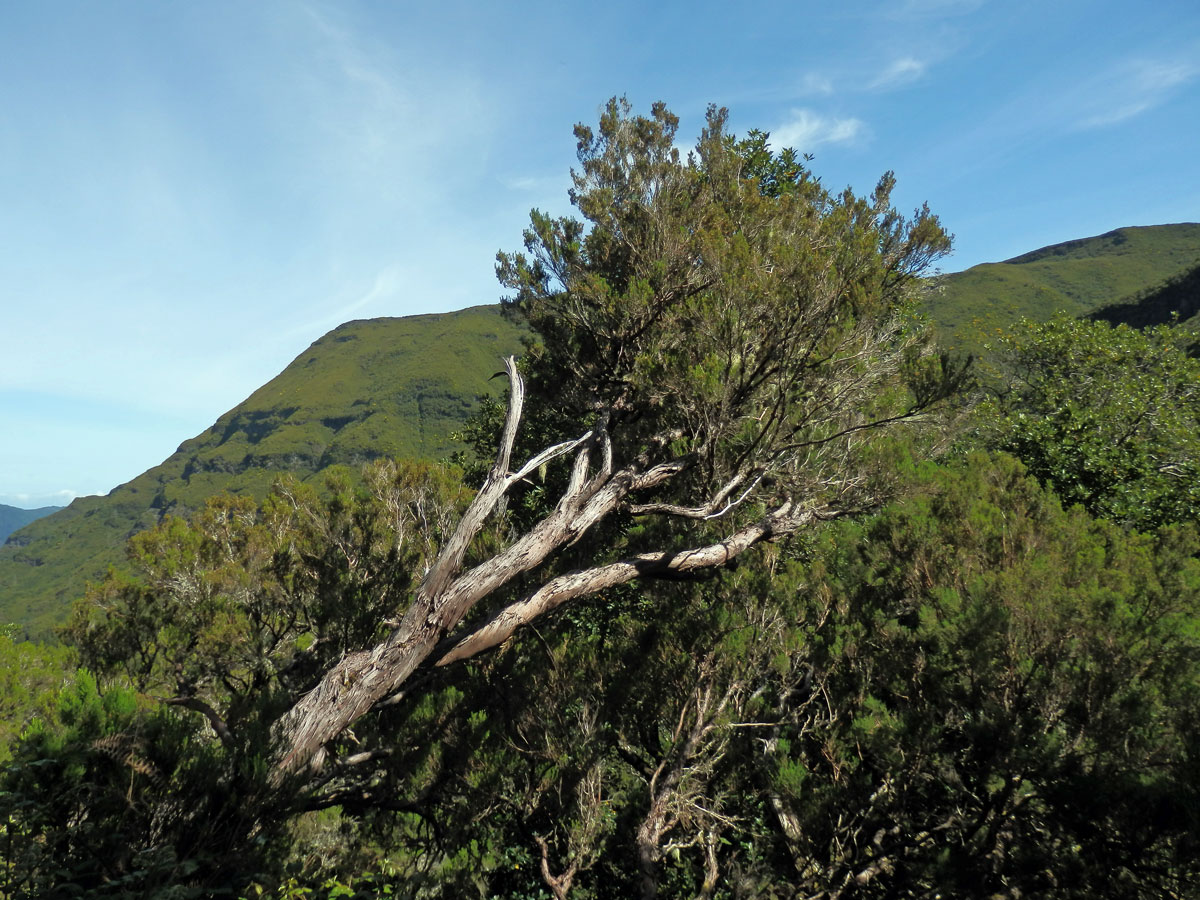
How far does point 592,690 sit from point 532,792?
94 centimetres

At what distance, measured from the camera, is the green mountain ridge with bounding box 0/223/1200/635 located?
3524 inches

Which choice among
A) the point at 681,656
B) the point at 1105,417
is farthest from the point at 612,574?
the point at 1105,417

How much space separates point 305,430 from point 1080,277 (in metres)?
154

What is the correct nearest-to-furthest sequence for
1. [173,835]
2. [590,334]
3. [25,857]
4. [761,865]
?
[25,857] → [173,835] → [761,865] → [590,334]

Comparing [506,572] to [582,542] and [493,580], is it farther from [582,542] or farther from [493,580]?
[582,542]

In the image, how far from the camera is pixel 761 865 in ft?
19.6

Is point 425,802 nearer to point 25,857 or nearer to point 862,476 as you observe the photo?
point 25,857

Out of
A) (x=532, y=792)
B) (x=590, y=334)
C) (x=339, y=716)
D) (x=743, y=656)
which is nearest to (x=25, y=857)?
(x=339, y=716)

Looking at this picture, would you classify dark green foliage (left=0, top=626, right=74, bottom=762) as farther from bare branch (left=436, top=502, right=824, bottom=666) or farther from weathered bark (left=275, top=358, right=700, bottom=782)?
bare branch (left=436, top=502, right=824, bottom=666)

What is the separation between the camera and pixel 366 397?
481 feet

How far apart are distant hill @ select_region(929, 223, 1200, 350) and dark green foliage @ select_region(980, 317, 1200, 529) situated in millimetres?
68458

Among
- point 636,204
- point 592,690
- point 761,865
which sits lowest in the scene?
point 761,865

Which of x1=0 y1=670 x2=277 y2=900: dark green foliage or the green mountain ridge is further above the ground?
the green mountain ridge

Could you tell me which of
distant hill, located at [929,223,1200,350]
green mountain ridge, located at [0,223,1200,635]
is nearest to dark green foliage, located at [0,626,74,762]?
green mountain ridge, located at [0,223,1200,635]
